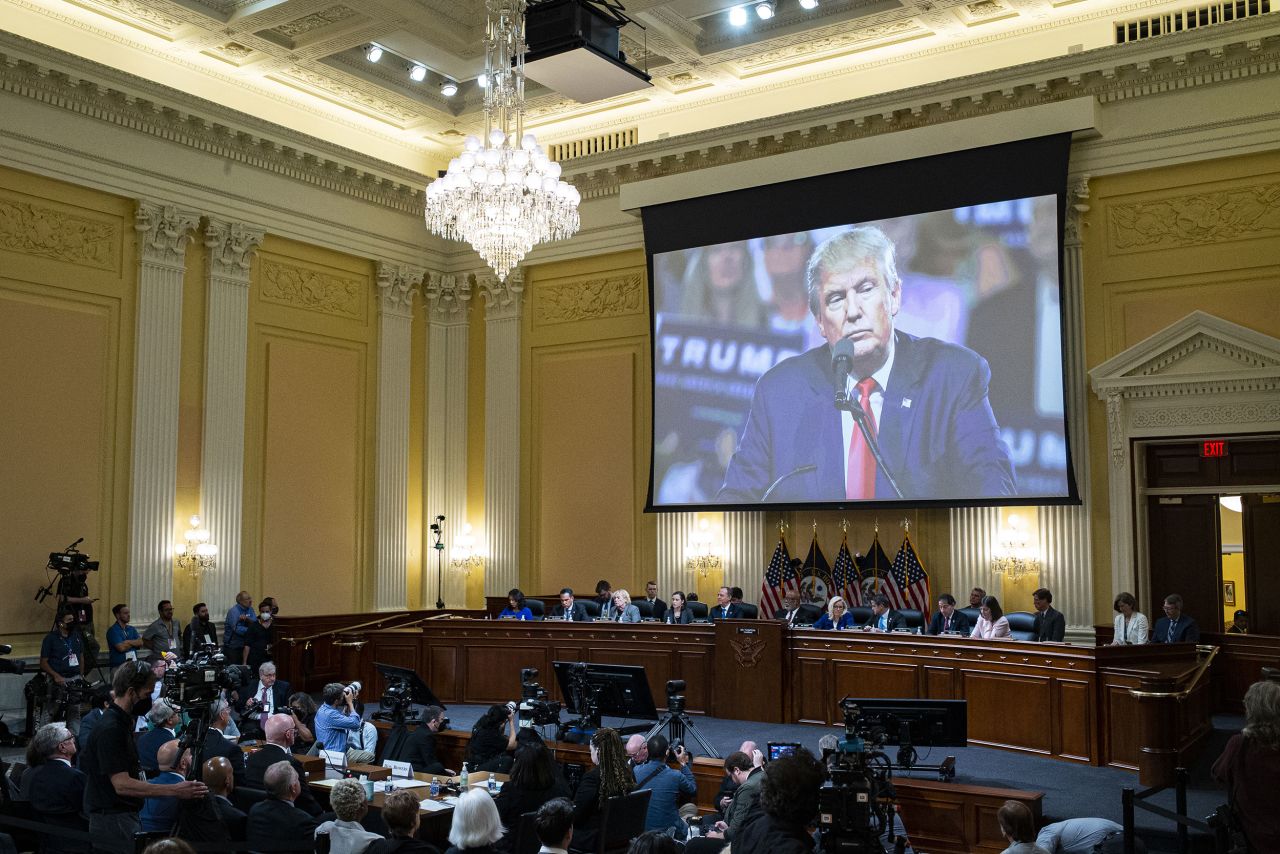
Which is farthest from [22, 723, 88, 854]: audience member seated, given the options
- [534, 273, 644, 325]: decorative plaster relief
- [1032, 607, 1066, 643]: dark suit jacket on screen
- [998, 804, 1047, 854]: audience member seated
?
[534, 273, 644, 325]: decorative plaster relief

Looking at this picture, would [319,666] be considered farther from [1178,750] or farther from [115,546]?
[1178,750]

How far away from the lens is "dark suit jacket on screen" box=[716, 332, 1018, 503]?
1362 centimetres

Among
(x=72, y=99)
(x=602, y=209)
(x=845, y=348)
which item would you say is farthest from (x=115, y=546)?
(x=845, y=348)

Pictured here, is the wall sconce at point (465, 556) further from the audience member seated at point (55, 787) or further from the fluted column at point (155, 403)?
the audience member seated at point (55, 787)

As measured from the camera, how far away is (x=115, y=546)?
45.3ft

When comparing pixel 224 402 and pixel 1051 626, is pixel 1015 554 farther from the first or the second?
pixel 224 402

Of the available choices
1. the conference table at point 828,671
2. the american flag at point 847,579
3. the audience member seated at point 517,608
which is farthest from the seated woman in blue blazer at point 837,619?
the audience member seated at point 517,608

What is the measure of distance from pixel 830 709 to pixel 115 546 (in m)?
8.53

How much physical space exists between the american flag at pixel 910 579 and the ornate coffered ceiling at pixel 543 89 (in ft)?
19.5

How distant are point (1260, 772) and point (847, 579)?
376 inches

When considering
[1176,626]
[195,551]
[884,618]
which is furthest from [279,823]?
[195,551]

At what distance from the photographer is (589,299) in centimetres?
1727

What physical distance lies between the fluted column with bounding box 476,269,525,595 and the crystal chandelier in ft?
20.6

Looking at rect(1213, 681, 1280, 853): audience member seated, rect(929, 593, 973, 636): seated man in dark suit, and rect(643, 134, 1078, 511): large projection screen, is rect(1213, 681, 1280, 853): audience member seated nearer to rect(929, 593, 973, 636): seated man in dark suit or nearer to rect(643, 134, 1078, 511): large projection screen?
rect(929, 593, 973, 636): seated man in dark suit
